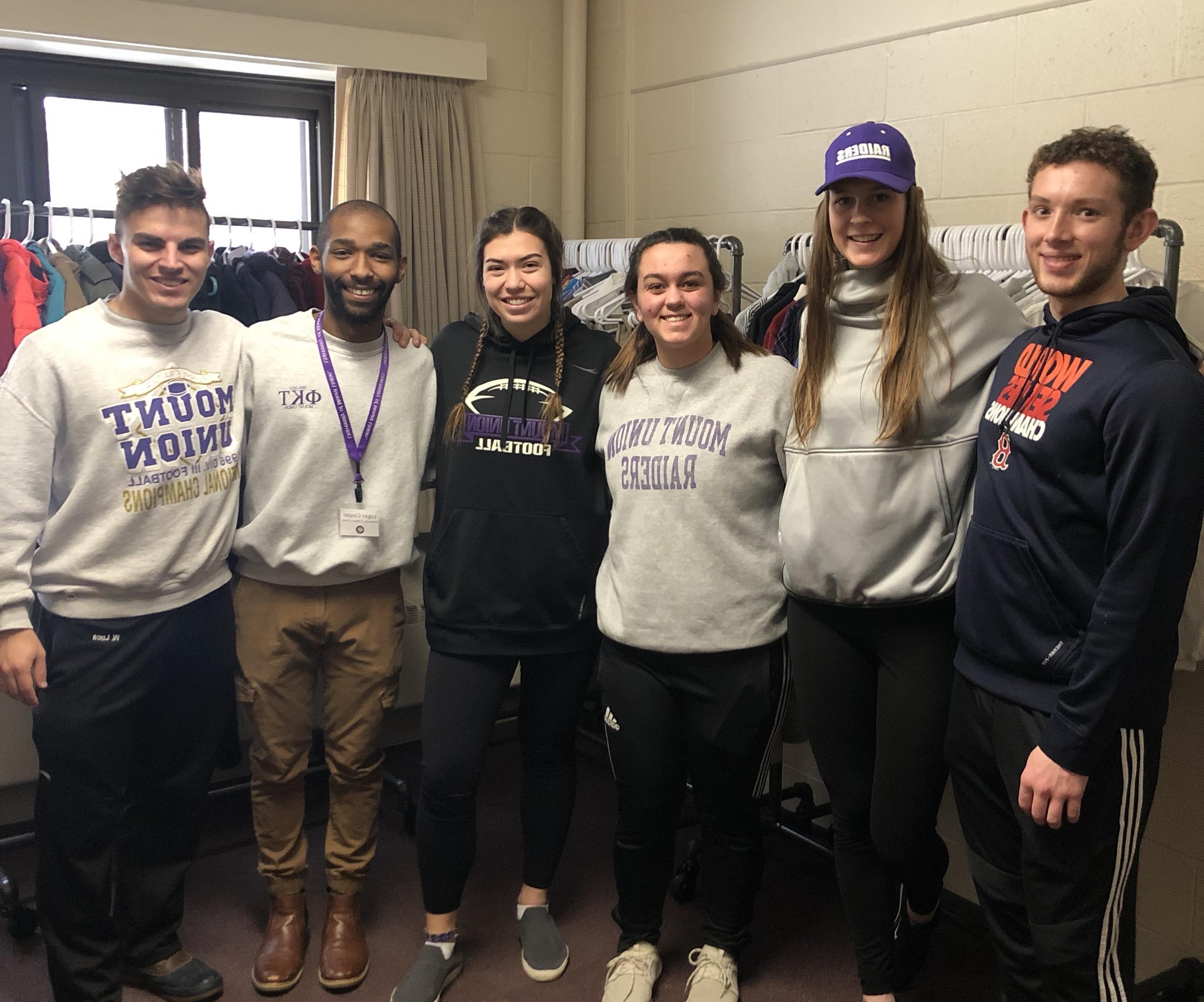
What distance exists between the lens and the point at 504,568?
2117 millimetres

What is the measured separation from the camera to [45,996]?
222cm

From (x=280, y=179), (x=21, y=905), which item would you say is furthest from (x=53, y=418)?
(x=280, y=179)

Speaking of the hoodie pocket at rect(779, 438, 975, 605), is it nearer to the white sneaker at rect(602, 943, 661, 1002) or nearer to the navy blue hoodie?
the navy blue hoodie

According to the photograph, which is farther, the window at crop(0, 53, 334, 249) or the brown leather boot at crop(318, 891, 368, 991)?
the window at crop(0, 53, 334, 249)

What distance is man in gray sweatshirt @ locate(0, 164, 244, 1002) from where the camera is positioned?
1.94 metres

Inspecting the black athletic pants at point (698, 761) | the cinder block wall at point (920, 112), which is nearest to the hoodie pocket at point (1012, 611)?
the black athletic pants at point (698, 761)

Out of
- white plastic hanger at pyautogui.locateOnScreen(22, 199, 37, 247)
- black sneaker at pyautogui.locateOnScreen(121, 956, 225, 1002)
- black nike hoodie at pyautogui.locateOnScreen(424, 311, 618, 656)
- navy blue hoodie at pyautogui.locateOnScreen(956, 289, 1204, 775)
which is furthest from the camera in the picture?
white plastic hanger at pyautogui.locateOnScreen(22, 199, 37, 247)

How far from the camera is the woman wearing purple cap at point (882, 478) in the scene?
174cm

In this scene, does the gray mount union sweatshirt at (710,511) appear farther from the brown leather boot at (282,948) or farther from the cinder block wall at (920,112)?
the brown leather boot at (282,948)

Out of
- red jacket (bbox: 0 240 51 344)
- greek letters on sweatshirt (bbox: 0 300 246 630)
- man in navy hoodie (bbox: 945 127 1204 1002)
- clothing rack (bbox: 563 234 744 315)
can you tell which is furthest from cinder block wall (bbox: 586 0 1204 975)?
red jacket (bbox: 0 240 51 344)

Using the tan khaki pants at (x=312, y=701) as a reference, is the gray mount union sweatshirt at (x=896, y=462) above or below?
above

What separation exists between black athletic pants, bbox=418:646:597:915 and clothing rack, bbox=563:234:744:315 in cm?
107

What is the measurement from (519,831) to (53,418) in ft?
5.73

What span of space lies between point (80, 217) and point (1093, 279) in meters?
2.79
